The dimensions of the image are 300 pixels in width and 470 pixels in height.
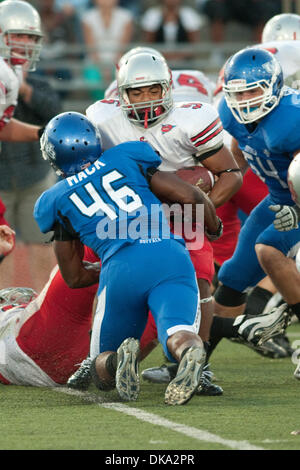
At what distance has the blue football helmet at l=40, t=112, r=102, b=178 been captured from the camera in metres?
4.43

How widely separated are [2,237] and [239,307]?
145 centimetres

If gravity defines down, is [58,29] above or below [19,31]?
below

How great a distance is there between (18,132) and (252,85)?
1950 millimetres

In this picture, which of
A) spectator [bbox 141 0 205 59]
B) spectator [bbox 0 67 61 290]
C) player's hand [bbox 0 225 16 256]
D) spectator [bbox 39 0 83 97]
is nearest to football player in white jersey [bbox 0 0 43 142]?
spectator [bbox 0 67 61 290]

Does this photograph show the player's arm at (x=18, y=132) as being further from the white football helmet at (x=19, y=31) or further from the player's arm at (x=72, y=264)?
the player's arm at (x=72, y=264)

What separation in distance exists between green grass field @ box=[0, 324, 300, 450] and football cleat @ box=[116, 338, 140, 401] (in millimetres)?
89

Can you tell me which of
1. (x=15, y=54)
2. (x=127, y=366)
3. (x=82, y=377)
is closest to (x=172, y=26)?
(x=15, y=54)

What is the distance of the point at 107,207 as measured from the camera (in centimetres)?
430

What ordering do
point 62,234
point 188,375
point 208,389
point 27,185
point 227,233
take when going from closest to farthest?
1. point 188,375
2. point 62,234
3. point 208,389
4. point 227,233
5. point 27,185

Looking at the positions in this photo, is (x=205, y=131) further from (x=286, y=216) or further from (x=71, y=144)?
(x=71, y=144)

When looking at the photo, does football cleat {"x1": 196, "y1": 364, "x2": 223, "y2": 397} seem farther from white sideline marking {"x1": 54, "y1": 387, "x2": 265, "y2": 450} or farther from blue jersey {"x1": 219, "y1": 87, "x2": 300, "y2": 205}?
blue jersey {"x1": 219, "y1": 87, "x2": 300, "y2": 205}

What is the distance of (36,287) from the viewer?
22.0 ft

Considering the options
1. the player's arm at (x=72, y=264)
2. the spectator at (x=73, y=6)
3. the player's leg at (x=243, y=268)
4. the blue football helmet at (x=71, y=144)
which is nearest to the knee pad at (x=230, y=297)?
the player's leg at (x=243, y=268)

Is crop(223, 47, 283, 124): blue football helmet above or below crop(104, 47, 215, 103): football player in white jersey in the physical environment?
above
